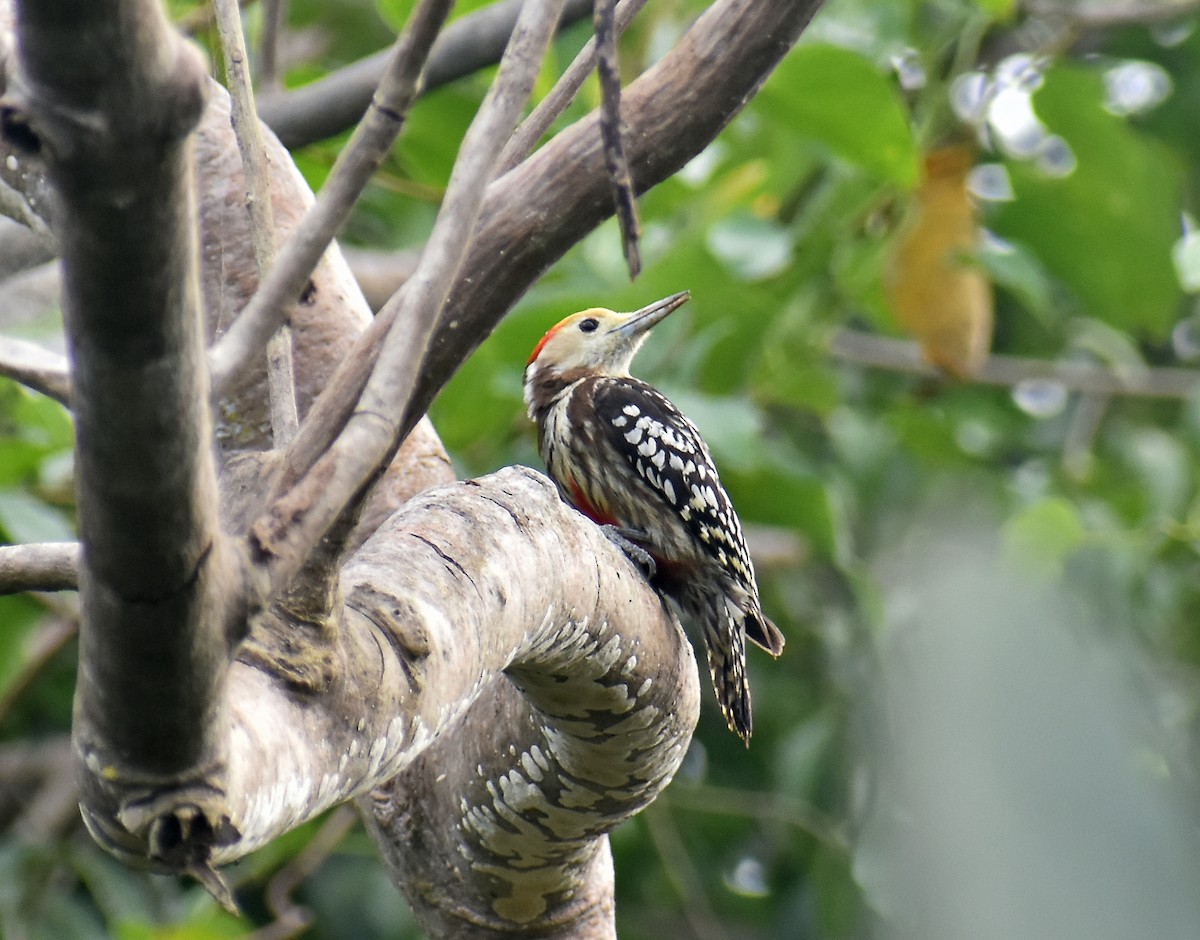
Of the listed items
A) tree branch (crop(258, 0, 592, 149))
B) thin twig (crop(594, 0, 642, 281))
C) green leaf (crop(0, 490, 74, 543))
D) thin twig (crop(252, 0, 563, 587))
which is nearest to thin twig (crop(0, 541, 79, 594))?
thin twig (crop(252, 0, 563, 587))

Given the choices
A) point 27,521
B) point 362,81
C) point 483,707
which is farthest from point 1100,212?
point 27,521

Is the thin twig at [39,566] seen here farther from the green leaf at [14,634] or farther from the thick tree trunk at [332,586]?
the green leaf at [14,634]

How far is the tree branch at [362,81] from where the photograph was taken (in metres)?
3.62

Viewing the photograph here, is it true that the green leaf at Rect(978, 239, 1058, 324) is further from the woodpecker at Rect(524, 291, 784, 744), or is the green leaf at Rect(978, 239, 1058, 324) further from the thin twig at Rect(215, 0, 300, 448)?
the thin twig at Rect(215, 0, 300, 448)

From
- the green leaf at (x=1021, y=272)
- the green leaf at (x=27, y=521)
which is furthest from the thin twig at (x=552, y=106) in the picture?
the green leaf at (x=1021, y=272)

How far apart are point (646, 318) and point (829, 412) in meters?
0.93

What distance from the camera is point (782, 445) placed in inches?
172

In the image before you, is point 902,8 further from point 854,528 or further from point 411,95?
point 411,95

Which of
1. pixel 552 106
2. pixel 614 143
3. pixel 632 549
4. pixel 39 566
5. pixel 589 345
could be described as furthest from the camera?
pixel 589 345

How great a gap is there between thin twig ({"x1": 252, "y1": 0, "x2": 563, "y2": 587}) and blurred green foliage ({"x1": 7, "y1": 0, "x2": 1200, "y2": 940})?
185 centimetres

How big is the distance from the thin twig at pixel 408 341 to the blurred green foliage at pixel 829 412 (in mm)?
1848

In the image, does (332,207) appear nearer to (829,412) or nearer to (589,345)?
(589,345)

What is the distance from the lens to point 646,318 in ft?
12.7

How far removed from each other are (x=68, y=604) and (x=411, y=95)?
3206 millimetres
